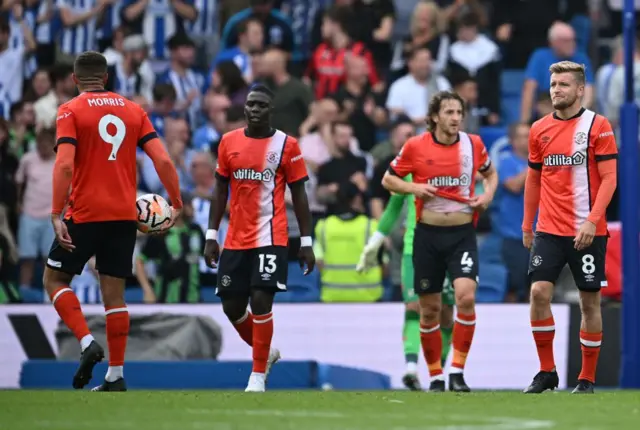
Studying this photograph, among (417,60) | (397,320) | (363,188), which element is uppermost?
(417,60)

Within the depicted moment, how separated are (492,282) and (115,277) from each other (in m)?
7.95

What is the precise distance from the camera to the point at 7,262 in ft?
61.7

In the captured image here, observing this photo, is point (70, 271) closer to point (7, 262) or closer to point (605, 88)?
point (7, 262)

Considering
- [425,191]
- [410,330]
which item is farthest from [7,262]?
[425,191]

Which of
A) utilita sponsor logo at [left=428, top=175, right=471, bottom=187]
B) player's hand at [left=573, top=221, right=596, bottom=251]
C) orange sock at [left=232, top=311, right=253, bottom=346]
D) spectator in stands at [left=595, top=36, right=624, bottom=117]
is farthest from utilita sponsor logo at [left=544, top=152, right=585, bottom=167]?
spectator in stands at [left=595, top=36, right=624, bottom=117]

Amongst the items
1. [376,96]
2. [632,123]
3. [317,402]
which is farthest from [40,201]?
[317,402]

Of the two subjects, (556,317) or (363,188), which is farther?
(363,188)

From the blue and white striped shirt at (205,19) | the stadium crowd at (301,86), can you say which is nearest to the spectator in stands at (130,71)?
the stadium crowd at (301,86)

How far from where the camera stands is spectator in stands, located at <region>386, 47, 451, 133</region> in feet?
66.0

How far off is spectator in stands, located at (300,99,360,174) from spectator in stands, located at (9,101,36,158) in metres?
3.44

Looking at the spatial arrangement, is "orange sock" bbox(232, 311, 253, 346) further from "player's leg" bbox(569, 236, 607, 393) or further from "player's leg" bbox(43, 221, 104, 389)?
"player's leg" bbox(569, 236, 607, 393)

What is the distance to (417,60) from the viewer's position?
20.1 metres

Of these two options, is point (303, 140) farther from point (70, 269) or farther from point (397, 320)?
point (70, 269)

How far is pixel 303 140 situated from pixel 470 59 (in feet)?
8.69
